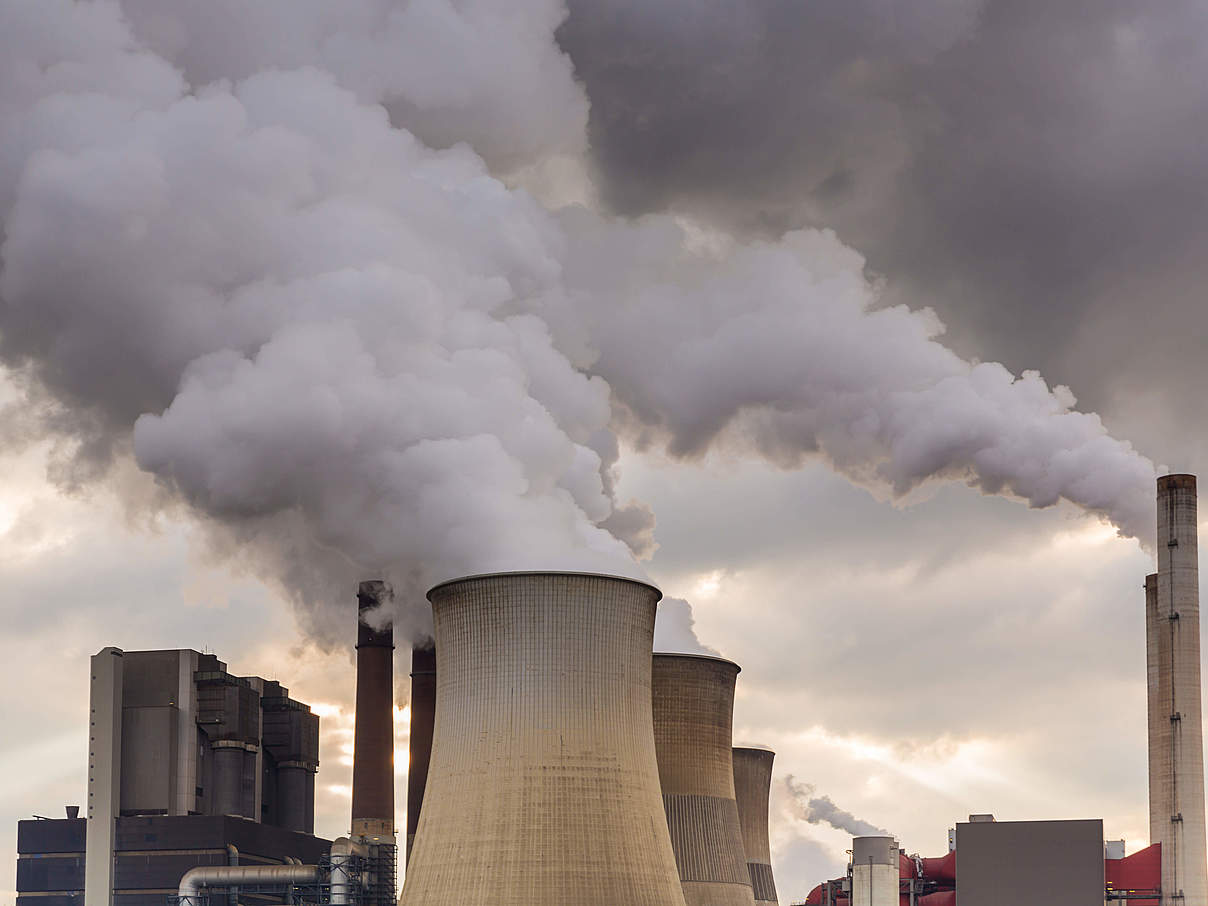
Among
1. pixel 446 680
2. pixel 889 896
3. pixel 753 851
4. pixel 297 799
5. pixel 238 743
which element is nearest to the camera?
pixel 446 680

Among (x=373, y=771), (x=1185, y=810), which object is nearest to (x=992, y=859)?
(x=1185, y=810)

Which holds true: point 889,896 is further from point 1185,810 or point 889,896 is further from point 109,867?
point 109,867

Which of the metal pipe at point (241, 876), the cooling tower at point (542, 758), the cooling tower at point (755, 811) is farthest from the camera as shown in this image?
the metal pipe at point (241, 876)

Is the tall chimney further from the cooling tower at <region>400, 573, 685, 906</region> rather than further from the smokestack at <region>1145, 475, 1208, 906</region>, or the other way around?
the smokestack at <region>1145, 475, 1208, 906</region>

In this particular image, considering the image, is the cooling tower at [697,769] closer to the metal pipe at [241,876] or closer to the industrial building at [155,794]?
the metal pipe at [241,876]

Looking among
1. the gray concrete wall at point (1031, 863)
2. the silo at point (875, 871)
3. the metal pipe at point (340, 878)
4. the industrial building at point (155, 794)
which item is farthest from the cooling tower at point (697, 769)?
the industrial building at point (155, 794)
